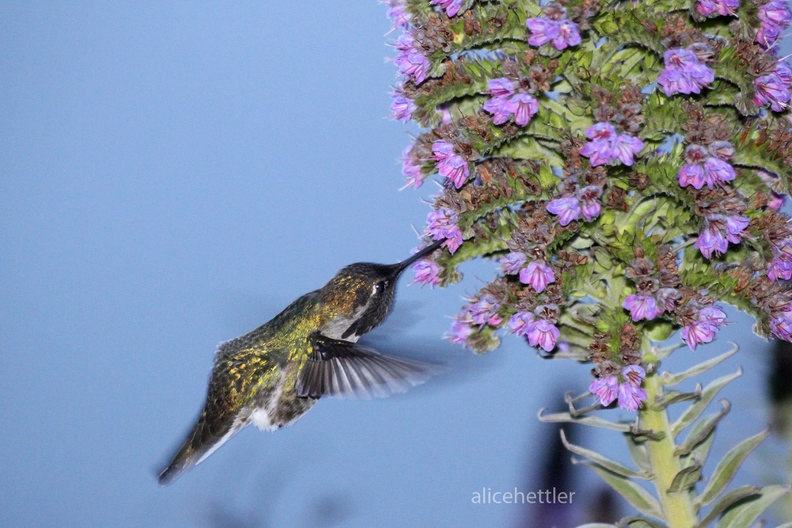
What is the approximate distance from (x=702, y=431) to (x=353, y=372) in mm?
1740

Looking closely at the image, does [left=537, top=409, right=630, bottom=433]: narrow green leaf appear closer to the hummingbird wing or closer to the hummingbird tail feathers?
the hummingbird wing

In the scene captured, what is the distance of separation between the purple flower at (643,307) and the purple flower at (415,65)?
1.42 m

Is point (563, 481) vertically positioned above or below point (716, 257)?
below

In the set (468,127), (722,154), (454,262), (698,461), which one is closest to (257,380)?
(454,262)

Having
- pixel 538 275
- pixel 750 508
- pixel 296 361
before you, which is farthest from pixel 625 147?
pixel 296 361

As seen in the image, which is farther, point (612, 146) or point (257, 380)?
point (257, 380)

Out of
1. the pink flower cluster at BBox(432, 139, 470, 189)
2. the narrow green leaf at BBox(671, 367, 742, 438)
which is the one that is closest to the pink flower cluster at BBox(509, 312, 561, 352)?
the pink flower cluster at BBox(432, 139, 470, 189)

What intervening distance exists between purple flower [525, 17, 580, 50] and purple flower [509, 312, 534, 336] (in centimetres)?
121

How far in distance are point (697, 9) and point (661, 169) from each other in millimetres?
713

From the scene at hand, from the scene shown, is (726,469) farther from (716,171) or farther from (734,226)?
(716,171)

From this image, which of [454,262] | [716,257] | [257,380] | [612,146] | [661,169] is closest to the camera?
[612,146]

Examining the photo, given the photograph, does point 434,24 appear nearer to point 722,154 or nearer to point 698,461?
point 722,154

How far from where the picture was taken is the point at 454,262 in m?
4.44

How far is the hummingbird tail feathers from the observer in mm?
5312
